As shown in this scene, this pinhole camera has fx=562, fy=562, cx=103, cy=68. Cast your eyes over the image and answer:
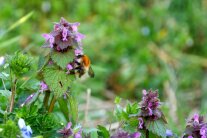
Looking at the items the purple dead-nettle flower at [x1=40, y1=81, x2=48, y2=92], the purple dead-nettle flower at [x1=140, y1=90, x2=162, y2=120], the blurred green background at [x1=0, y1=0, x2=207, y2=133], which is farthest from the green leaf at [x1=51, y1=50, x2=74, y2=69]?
the blurred green background at [x1=0, y1=0, x2=207, y2=133]

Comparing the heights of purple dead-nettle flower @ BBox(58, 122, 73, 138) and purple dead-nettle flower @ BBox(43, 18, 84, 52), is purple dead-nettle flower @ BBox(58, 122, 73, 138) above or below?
below

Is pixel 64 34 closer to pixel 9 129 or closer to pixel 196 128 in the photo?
pixel 9 129

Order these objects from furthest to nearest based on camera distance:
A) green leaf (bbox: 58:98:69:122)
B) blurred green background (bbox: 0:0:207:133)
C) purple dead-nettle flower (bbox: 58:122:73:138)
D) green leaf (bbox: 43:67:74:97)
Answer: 1. blurred green background (bbox: 0:0:207:133)
2. green leaf (bbox: 58:98:69:122)
3. green leaf (bbox: 43:67:74:97)
4. purple dead-nettle flower (bbox: 58:122:73:138)

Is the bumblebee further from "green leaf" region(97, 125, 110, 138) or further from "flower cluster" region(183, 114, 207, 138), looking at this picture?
"flower cluster" region(183, 114, 207, 138)

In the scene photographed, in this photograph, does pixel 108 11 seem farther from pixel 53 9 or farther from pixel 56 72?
pixel 56 72

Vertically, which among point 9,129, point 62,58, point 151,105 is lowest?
point 9,129

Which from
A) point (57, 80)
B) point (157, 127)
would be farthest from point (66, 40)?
point (157, 127)

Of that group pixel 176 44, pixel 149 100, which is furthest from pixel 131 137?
pixel 176 44
